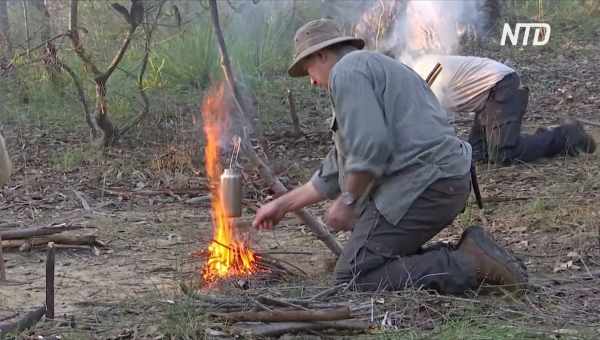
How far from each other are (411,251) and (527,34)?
10436 millimetres

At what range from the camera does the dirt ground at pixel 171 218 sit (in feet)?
14.0

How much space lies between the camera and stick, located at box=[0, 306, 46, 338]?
356cm

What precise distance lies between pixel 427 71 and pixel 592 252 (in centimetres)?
294

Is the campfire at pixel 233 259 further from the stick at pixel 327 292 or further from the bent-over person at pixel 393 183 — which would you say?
the stick at pixel 327 292

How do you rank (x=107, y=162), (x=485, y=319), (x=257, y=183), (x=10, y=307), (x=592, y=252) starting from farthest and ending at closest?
(x=107, y=162) < (x=257, y=183) < (x=592, y=252) < (x=10, y=307) < (x=485, y=319)

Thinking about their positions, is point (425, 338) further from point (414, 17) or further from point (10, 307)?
point (414, 17)

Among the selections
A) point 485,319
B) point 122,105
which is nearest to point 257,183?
point 122,105

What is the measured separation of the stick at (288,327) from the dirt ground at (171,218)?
1.29 feet

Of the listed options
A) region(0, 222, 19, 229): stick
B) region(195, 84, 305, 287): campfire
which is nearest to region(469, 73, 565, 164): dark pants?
region(195, 84, 305, 287): campfire

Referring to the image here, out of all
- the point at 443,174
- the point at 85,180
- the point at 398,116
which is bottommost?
the point at 85,180

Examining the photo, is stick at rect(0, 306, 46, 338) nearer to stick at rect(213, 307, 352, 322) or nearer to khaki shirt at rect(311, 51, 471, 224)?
stick at rect(213, 307, 352, 322)

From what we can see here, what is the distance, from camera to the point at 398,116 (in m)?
4.08

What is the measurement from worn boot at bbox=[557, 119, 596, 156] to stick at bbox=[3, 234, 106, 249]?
439 centimetres

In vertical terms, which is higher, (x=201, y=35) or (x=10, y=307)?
(x=201, y=35)
